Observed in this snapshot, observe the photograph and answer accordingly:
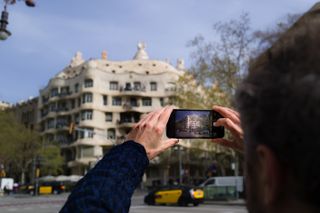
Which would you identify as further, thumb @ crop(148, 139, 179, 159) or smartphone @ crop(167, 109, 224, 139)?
smartphone @ crop(167, 109, 224, 139)

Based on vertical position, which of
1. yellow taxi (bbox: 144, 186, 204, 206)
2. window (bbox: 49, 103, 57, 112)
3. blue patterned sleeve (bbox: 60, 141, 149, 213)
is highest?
window (bbox: 49, 103, 57, 112)

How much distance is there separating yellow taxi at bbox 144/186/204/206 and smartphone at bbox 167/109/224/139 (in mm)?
22385

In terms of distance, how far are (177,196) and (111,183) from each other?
77.0 ft

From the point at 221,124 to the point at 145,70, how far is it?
215 ft

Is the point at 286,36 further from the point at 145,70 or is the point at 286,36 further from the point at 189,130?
the point at 145,70

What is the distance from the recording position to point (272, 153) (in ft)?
2.75

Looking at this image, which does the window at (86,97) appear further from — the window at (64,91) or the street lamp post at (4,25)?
the street lamp post at (4,25)

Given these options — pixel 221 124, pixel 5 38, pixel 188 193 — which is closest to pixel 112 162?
pixel 221 124

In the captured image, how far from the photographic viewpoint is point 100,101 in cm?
6319

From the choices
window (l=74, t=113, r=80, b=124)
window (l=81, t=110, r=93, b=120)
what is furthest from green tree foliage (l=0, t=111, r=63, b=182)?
window (l=81, t=110, r=93, b=120)

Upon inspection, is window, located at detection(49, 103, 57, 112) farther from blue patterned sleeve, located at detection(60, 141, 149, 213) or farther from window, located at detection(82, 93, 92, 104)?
blue patterned sleeve, located at detection(60, 141, 149, 213)

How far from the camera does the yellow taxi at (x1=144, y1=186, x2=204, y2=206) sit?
23734mm

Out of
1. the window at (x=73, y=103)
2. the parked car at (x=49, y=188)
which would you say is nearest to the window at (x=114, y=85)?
the window at (x=73, y=103)

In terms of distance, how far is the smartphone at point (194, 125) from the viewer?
5.65 feet
